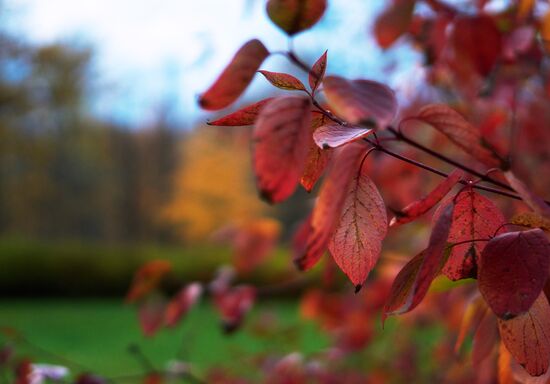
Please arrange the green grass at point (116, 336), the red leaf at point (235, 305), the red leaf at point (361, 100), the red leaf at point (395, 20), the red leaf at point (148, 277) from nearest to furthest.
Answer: the red leaf at point (361, 100), the red leaf at point (395, 20), the red leaf at point (148, 277), the red leaf at point (235, 305), the green grass at point (116, 336)

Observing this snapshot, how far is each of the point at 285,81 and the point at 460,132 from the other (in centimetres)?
13

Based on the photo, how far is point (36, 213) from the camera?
56.0 ft

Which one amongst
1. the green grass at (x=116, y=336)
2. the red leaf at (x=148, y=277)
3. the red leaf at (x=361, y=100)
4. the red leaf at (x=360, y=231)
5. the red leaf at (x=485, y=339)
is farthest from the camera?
the green grass at (x=116, y=336)

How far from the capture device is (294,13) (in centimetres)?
39

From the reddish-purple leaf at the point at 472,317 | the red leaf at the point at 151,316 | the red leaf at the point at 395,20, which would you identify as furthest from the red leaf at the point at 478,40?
the red leaf at the point at 151,316

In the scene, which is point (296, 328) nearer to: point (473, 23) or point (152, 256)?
point (473, 23)

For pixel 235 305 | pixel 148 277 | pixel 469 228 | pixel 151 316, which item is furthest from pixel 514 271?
pixel 151 316

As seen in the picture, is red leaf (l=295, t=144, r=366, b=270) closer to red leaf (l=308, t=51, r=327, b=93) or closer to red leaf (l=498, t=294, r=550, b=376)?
red leaf (l=308, t=51, r=327, b=93)

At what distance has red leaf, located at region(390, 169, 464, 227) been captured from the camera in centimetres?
42

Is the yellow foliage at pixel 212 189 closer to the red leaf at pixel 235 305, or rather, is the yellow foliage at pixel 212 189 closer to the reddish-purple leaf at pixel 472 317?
the red leaf at pixel 235 305

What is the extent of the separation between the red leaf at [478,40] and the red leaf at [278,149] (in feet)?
1.93

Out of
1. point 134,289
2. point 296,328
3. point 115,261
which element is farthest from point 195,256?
point 134,289

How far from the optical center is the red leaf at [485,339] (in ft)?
1.83

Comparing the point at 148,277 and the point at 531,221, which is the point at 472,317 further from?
the point at 148,277
